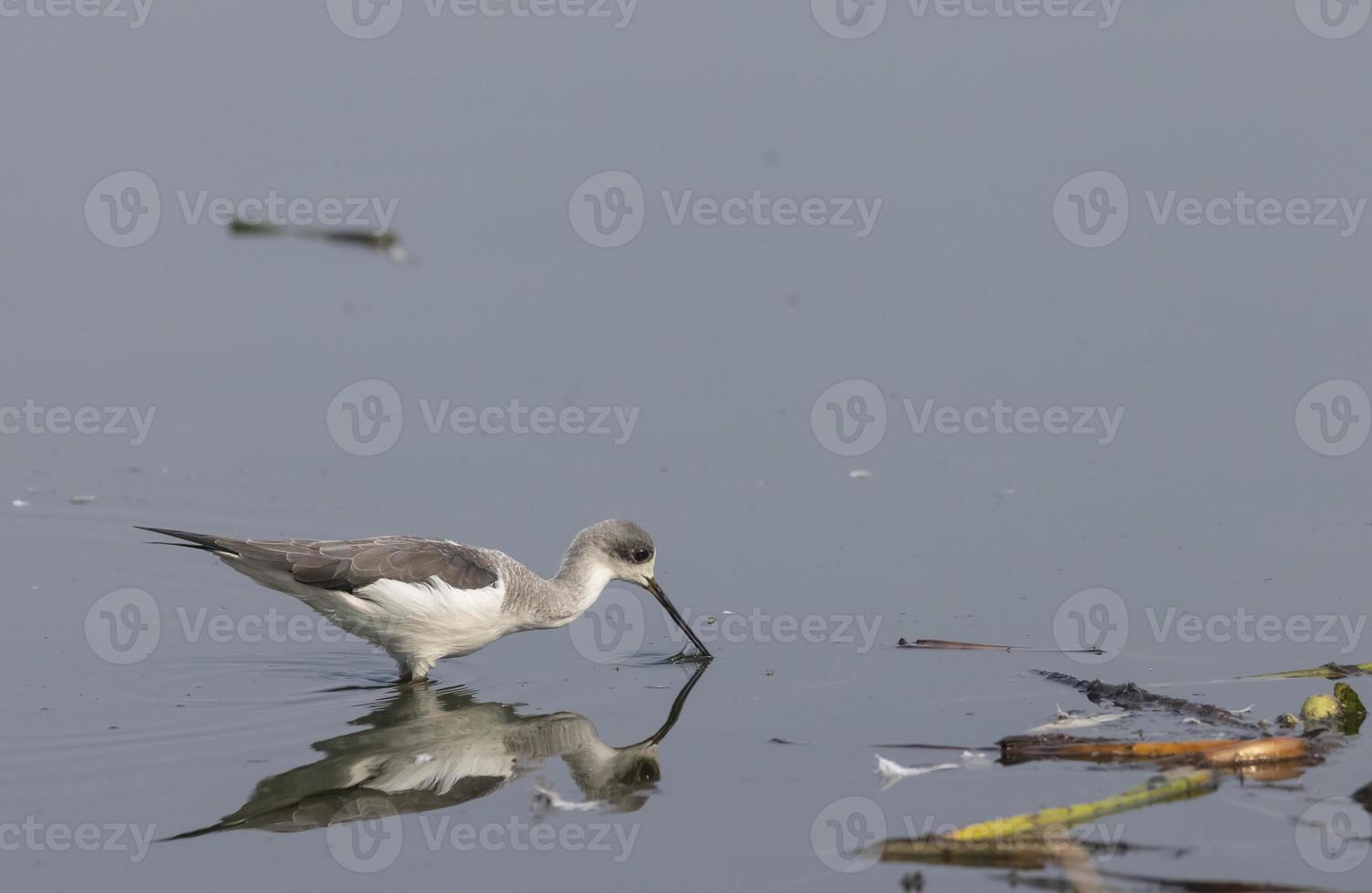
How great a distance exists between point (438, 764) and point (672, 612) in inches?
86.7

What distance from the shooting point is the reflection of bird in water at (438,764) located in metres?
9.11

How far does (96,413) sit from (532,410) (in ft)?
11.3

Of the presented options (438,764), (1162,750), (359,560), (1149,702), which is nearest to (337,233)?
(359,560)

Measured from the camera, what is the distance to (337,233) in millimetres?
16938

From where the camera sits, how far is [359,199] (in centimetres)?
1711

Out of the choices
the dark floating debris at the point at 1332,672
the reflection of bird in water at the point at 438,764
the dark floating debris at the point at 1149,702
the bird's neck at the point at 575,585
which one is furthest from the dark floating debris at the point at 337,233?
the dark floating debris at the point at 1332,672

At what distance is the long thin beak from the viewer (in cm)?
1119

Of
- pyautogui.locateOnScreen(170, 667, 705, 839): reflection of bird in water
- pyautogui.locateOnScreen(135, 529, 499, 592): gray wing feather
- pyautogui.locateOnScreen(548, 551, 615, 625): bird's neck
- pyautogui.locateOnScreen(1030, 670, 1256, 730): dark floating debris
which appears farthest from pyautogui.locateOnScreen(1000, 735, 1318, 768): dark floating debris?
pyautogui.locateOnScreen(135, 529, 499, 592): gray wing feather

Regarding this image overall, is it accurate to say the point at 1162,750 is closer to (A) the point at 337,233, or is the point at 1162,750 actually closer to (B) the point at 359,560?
(B) the point at 359,560

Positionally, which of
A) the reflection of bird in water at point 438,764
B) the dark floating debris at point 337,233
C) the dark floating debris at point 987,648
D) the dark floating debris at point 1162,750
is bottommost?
the reflection of bird in water at point 438,764

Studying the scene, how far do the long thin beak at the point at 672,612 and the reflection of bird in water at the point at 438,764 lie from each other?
1.03ft

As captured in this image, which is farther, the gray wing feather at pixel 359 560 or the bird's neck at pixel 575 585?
the bird's neck at pixel 575 585

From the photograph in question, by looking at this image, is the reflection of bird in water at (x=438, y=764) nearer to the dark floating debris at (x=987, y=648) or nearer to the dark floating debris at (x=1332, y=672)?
the dark floating debris at (x=987, y=648)

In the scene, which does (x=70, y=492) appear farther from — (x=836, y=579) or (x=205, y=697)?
(x=836, y=579)
